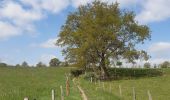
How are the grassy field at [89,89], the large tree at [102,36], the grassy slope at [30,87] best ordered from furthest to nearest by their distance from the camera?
the large tree at [102,36] → the grassy field at [89,89] → the grassy slope at [30,87]

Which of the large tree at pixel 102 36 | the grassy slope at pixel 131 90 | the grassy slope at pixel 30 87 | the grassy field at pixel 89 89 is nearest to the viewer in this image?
the grassy slope at pixel 30 87

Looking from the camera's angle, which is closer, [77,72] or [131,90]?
[131,90]

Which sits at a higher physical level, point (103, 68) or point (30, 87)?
point (103, 68)

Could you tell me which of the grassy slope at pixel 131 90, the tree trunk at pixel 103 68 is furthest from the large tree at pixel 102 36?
the grassy slope at pixel 131 90

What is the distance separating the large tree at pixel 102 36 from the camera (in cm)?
7862

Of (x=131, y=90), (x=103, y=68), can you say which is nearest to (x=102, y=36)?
(x=103, y=68)

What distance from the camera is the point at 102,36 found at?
260 ft

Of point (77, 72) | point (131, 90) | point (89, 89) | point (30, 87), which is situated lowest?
point (131, 90)

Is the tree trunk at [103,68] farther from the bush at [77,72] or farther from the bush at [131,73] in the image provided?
the bush at [77,72]

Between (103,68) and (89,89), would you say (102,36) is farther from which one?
(89,89)

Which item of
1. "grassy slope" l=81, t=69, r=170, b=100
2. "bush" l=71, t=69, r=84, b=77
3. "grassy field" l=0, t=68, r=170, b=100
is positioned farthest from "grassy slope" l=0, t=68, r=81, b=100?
"bush" l=71, t=69, r=84, b=77

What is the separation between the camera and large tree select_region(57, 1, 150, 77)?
78.6 metres

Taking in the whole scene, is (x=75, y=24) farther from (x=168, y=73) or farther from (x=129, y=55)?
(x=168, y=73)

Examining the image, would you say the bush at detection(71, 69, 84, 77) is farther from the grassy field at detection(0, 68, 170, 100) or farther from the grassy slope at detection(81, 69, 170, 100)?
the grassy slope at detection(81, 69, 170, 100)
